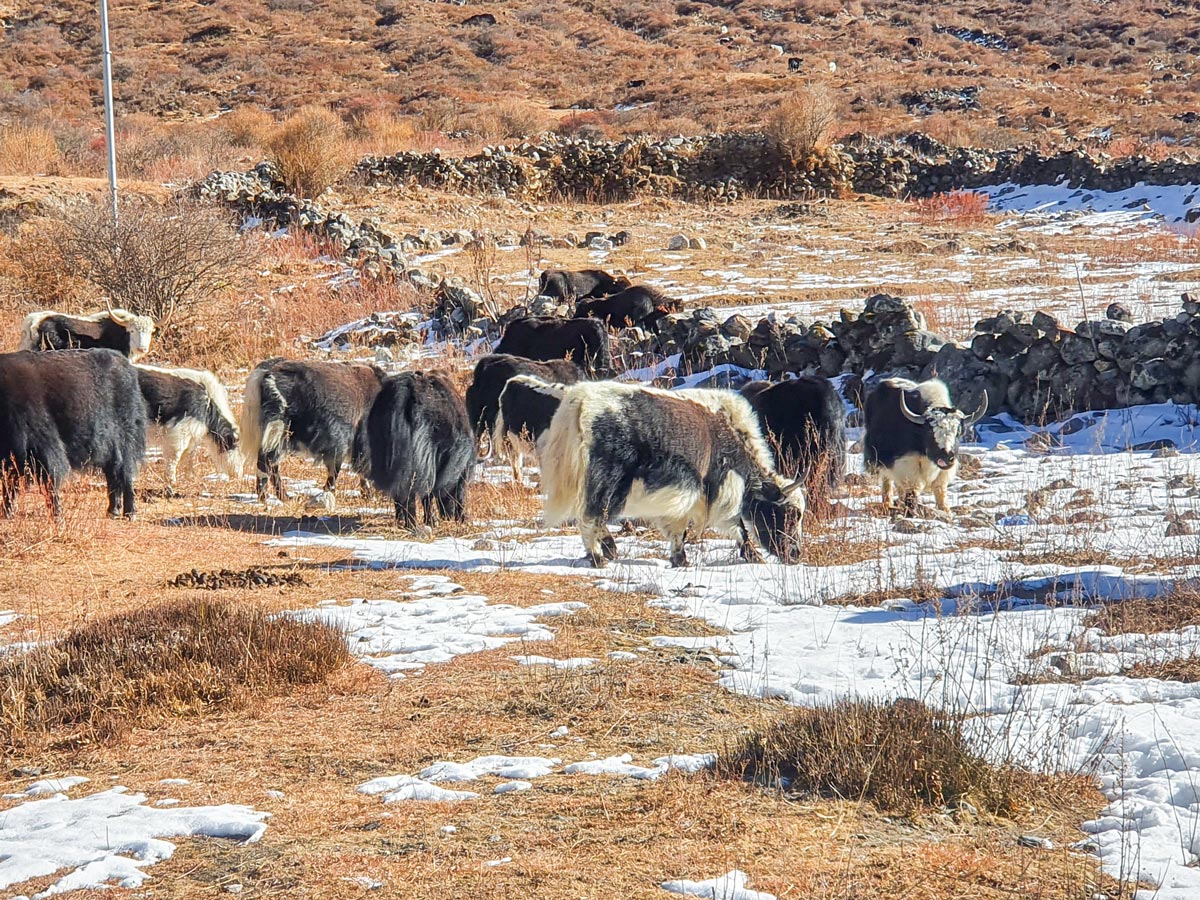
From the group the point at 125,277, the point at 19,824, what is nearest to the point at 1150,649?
the point at 19,824

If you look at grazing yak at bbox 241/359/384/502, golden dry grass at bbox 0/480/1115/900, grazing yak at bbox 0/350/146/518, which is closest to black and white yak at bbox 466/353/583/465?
grazing yak at bbox 241/359/384/502

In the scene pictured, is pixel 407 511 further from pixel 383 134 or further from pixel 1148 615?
pixel 383 134

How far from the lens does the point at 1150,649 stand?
221 inches

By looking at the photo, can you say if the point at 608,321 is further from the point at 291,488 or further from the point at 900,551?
the point at 900,551

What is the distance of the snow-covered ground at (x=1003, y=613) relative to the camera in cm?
428

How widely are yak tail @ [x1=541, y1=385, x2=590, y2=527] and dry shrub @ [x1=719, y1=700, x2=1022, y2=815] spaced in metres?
3.59

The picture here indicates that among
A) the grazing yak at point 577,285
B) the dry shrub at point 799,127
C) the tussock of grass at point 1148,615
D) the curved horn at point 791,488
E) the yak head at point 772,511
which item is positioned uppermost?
the dry shrub at point 799,127

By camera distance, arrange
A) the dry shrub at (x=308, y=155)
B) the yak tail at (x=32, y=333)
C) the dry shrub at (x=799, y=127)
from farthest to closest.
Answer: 1. the dry shrub at (x=799, y=127)
2. the dry shrub at (x=308, y=155)
3. the yak tail at (x=32, y=333)

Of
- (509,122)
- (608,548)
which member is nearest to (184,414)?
(608,548)

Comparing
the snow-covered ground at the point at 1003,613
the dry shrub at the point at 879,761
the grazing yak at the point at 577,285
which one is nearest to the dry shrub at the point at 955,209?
the grazing yak at the point at 577,285

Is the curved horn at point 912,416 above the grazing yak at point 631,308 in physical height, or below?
below

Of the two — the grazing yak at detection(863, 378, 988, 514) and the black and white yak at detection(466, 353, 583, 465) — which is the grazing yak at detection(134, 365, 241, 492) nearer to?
the black and white yak at detection(466, 353, 583, 465)

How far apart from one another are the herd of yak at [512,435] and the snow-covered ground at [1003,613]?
0.44 metres

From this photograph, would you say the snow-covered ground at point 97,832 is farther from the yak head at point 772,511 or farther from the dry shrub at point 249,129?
the dry shrub at point 249,129
